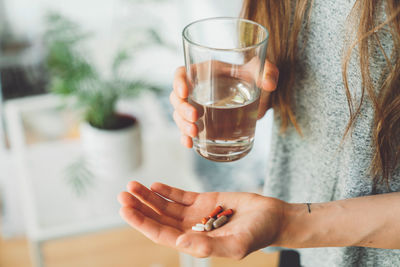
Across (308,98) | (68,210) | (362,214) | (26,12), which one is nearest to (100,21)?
(26,12)

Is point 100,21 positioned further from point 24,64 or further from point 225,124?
point 225,124

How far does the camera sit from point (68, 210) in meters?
1.43

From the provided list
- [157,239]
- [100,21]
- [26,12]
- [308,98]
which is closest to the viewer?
[157,239]

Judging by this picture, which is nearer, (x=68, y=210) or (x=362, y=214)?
(x=362, y=214)

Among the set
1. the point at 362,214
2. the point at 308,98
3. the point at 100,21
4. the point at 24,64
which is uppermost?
the point at 308,98

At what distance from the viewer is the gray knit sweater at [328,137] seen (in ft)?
2.26

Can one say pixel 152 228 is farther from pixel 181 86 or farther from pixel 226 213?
pixel 181 86

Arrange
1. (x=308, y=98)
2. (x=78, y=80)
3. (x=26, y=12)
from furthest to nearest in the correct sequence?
(x=26, y=12), (x=78, y=80), (x=308, y=98)

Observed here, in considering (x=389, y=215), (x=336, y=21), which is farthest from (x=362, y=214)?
(x=336, y=21)

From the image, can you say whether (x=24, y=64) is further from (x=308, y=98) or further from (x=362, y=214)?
(x=362, y=214)

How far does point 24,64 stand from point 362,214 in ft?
8.09

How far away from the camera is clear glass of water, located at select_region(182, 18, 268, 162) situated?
67 cm

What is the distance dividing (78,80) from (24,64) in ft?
4.78

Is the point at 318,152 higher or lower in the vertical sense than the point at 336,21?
lower
